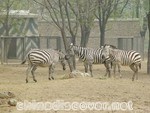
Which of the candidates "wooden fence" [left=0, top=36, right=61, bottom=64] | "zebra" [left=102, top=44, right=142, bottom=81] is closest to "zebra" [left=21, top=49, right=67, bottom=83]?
"zebra" [left=102, top=44, right=142, bottom=81]

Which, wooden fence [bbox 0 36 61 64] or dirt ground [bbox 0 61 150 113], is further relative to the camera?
wooden fence [bbox 0 36 61 64]

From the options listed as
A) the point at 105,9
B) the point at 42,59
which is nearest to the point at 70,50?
the point at 42,59

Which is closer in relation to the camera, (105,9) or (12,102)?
(12,102)

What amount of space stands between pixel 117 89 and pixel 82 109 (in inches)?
102

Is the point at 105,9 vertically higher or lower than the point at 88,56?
higher

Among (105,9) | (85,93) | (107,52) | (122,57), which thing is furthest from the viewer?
(105,9)

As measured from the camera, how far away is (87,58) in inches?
711

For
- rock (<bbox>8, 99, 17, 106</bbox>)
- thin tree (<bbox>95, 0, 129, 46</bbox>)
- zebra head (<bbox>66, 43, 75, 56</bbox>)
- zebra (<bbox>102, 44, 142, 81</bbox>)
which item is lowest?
rock (<bbox>8, 99, 17, 106</bbox>)

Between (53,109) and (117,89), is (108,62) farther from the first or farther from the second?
(53,109)

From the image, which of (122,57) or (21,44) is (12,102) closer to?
(122,57)

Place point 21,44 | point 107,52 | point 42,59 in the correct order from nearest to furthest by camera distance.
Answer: point 42,59 → point 107,52 → point 21,44

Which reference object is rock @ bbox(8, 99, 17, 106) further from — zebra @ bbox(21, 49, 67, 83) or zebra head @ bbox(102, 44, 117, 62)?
zebra head @ bbox(102, 44, 117, 62)

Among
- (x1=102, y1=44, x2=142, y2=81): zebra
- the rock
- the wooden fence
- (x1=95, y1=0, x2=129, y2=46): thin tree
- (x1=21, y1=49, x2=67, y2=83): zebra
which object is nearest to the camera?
the rock

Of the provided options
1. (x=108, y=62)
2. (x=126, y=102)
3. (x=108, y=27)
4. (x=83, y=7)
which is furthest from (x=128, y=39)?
(x=126, y=102)
